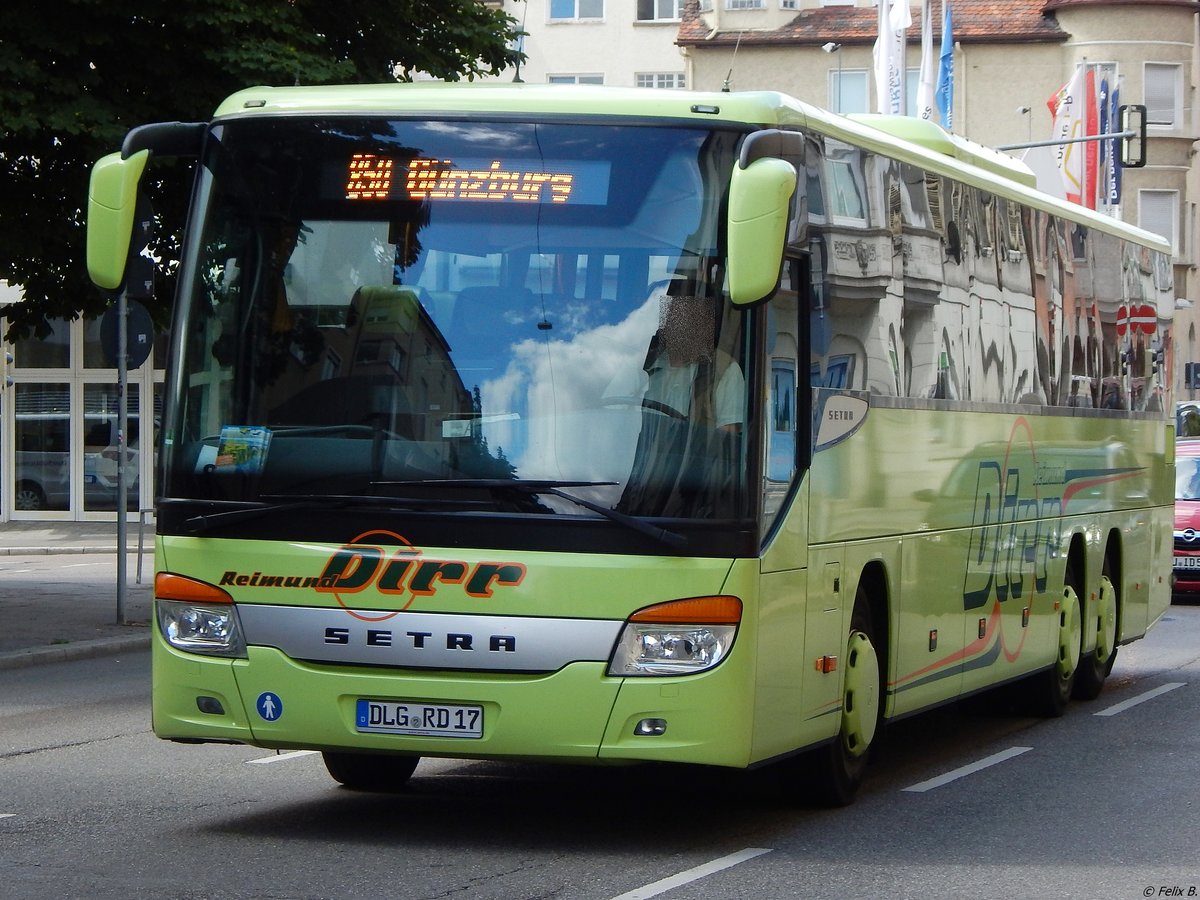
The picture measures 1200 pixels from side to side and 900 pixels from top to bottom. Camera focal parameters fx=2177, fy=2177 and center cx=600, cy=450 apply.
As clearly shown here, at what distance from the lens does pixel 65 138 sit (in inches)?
730

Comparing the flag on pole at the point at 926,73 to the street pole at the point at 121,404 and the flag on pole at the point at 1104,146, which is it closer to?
the flag on pole at the point at 1104,146

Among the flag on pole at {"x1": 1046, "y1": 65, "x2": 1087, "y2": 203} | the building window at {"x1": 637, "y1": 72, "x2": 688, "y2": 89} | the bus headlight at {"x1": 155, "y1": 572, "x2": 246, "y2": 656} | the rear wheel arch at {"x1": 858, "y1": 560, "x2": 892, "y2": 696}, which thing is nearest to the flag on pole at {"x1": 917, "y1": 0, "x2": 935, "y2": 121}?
the flag on pole at {"x1": 1046, "y1": 65, "x2": 1087, "y2": 203}

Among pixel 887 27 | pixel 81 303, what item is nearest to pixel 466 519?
pixel 81 303

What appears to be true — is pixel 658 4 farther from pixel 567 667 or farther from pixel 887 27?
pixel 567 667

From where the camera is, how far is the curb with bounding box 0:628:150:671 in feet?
56.0

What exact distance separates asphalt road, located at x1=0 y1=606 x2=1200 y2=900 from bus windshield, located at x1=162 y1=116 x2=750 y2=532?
140 cm

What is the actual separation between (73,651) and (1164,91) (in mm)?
51136

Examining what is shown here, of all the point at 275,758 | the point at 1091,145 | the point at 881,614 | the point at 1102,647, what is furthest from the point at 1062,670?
→ the point at 1091,145

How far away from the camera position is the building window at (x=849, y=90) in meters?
63.6

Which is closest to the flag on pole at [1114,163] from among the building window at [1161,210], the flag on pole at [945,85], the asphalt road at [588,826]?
the building window at [1161,210]

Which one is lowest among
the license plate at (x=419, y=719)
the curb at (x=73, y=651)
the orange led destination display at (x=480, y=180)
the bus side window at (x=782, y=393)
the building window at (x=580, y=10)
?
the curb at (x=73, y=651)

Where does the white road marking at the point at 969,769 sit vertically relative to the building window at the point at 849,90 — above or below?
below

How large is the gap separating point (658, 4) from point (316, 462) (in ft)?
194

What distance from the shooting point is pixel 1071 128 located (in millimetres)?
45469
